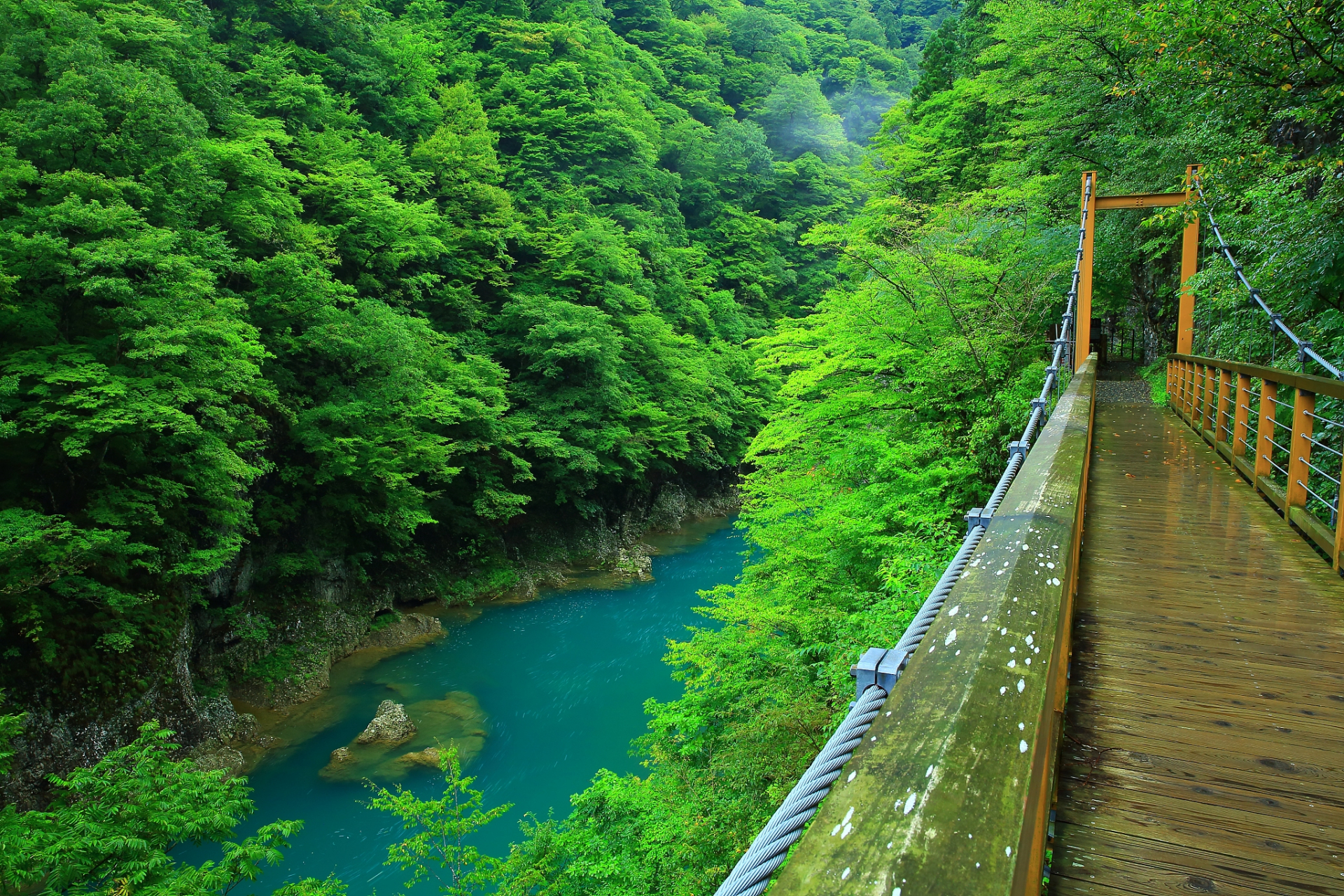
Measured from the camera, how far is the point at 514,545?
17.6 meters

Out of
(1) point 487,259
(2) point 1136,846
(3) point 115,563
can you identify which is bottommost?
(3) point 115,563

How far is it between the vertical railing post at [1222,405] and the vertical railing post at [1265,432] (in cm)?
139

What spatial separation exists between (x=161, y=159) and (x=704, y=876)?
38.9 feet

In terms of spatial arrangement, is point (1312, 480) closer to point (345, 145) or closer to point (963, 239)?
point (963, 239)

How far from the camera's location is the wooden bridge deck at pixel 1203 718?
55.5 inches

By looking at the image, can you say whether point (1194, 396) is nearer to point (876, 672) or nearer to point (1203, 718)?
point (1203, 718)

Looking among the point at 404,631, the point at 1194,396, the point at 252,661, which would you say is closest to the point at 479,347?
the point at 404,631

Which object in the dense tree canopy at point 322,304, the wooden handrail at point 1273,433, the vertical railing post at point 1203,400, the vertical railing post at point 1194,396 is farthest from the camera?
the dense tree canopy at point 322,304

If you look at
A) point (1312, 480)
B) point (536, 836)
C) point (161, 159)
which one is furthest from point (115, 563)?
point (1312, 480)

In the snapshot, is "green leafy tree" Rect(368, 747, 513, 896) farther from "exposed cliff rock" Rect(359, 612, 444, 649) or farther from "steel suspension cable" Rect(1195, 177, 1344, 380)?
"steel suspension cable" Rect(1195, 177, 1344, 380)

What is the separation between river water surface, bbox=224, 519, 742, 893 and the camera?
28.7ft

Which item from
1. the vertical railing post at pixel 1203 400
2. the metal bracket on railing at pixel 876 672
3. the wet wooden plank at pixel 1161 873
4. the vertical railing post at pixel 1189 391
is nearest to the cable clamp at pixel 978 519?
the wet wooden plank at pixel 1161 873

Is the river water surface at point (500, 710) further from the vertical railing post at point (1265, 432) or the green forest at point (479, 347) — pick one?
the vertical railing post at point (1265, 432)

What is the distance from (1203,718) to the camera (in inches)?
75.5
